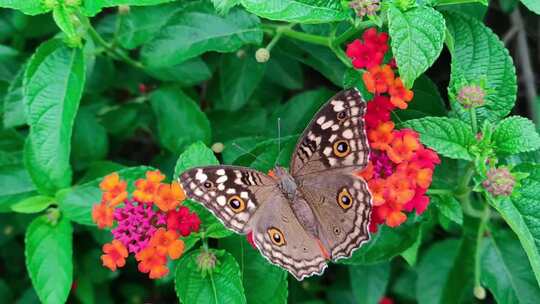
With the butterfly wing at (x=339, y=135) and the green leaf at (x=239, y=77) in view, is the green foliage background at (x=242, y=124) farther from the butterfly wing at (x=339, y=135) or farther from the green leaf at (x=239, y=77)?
the butterfly wing at (x=339, y=135)

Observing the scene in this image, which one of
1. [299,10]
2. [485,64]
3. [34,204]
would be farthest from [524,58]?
[34,204]

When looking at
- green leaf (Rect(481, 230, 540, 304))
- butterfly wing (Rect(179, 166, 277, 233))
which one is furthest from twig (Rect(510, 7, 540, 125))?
butterfly wing (Rect(179, 166, 277, 233))

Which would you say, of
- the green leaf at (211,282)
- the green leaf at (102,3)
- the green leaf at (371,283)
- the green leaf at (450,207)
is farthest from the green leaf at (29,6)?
the green leaf at (371,283)

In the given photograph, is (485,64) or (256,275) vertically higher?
(485,64)

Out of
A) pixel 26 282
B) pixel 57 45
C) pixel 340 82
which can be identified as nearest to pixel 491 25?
pixel 340 82

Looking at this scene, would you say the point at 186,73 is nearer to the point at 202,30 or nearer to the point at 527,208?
the point at 202,30

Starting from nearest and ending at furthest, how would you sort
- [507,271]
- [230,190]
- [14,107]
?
[230,190] < [507,271] < [14,107]
